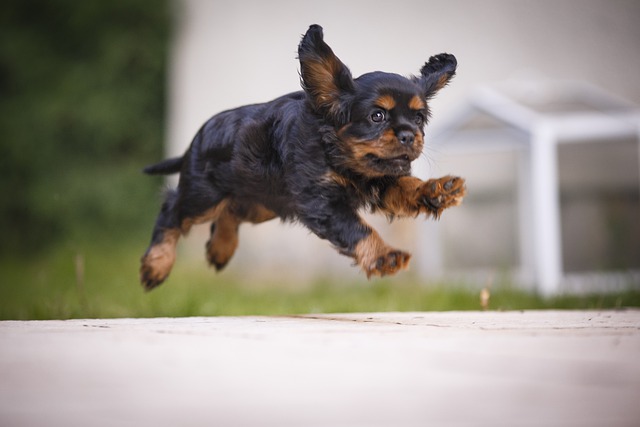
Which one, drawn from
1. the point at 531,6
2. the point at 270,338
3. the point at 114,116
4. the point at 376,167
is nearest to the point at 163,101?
the point at 114,116

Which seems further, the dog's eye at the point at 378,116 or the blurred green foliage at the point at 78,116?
the blurred green foliage at the point at 78,116

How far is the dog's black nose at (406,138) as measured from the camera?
2137 mm

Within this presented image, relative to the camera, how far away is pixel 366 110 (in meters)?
2.20

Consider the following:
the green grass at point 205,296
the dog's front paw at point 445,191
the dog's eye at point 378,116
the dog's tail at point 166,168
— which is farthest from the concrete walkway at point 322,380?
the green grass at point 205,296

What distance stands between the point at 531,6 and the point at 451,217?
126 inches

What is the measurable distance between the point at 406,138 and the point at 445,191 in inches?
7.6

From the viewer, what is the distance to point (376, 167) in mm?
2221

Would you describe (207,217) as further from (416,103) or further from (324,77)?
(416,103)

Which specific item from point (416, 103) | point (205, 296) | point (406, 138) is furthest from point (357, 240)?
point (205, 296)

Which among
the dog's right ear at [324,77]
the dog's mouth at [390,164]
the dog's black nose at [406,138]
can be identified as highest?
the dog's right ear at [324,77]

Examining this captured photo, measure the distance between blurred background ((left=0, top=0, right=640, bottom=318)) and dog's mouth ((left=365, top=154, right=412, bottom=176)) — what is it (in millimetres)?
2391

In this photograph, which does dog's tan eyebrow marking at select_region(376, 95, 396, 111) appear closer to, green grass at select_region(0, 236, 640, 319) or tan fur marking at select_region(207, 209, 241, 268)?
tan fur marking at select_region(207, 209, 241, 268)

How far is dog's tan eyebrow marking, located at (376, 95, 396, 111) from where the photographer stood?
2180mm

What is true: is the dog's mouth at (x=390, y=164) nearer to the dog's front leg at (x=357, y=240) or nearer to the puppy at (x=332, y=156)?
the puppy at (x=332, y=156)
